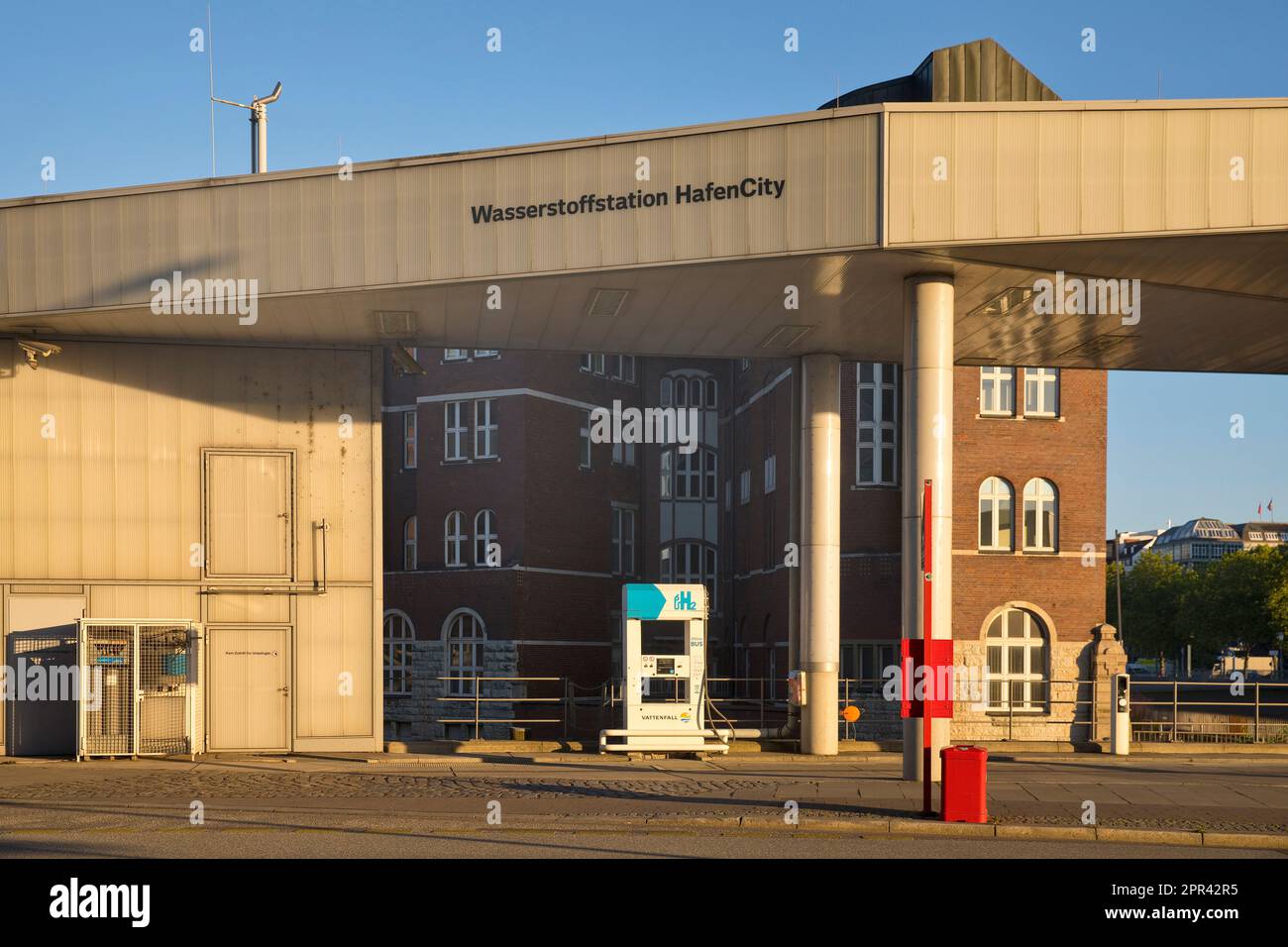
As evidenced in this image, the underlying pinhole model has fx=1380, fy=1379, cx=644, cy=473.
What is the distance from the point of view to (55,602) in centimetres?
2306

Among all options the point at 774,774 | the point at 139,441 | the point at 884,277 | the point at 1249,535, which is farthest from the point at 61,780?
the point at 1249,535

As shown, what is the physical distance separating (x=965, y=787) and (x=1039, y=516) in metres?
29.5

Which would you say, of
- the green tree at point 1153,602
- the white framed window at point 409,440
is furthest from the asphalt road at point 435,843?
the green tree at point 1153,602

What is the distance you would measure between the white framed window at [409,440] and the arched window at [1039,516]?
2408cm

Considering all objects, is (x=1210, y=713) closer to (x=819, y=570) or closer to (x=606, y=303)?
(x=819, y=570)

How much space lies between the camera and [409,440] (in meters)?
54.8

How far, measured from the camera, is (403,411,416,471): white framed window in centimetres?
5466

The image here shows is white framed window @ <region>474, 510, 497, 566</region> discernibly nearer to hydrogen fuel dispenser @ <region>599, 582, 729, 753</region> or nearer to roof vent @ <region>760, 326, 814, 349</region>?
hydrogen fuel dispenser @ <region>599, 582, 729, 753</region>

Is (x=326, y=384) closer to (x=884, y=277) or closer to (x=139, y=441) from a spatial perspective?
(x=139, y=441)

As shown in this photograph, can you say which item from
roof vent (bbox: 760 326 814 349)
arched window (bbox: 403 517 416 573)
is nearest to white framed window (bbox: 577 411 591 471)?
arched window (bbox: 403 517 416 573)

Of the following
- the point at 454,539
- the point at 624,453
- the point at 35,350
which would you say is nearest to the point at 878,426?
the point at 624,453

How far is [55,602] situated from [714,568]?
3606cm

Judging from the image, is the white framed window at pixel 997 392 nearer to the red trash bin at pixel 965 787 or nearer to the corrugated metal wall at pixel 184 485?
the corrugated metal wall at pixel 184 485
